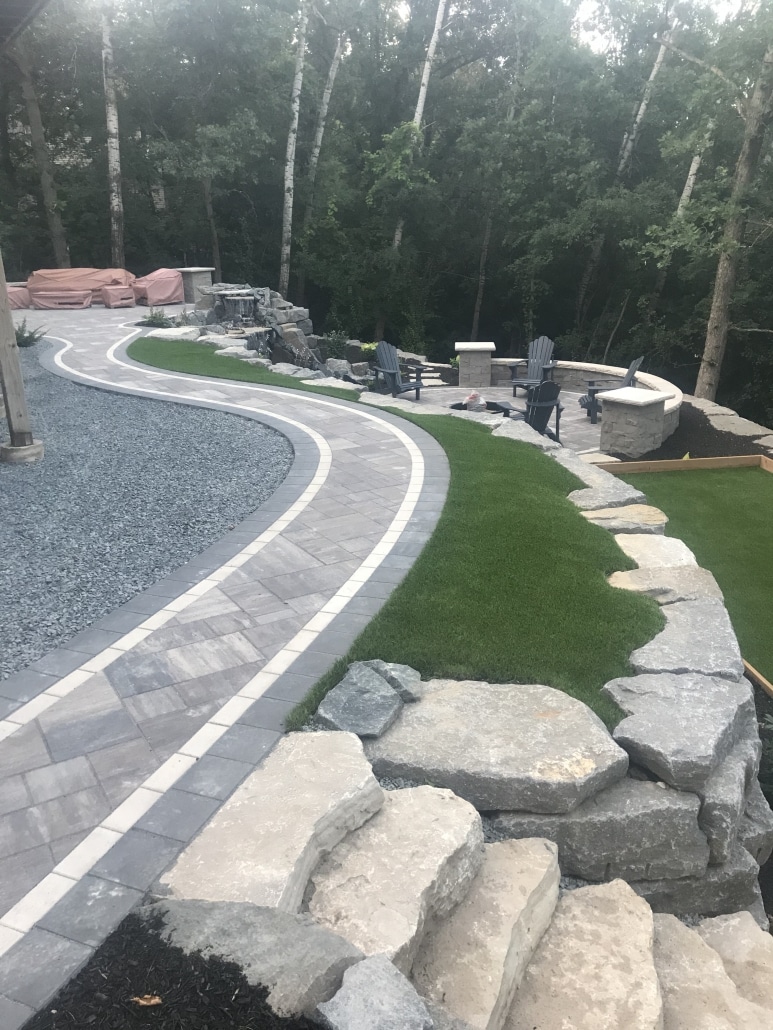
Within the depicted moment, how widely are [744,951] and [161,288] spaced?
21.5m

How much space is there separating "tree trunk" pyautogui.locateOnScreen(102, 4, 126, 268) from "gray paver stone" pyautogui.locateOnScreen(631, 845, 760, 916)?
24.2 metres

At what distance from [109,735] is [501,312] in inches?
1101

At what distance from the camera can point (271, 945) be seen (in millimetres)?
2211

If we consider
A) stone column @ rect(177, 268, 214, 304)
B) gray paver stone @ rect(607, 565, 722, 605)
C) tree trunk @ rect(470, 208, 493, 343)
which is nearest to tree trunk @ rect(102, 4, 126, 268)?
stone column @ rect(177, 268, 214, 304)

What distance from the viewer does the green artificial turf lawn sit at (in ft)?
19.9

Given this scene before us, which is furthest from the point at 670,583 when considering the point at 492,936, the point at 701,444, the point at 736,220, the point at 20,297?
the point at 20,297

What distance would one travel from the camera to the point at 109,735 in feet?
11.5

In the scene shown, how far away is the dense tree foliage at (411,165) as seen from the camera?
22344 mm

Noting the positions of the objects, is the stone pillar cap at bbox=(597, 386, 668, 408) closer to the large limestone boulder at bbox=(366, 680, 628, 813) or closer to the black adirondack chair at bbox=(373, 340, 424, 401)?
the black adirondack chair at bbox=(373, 340, 424, 401)

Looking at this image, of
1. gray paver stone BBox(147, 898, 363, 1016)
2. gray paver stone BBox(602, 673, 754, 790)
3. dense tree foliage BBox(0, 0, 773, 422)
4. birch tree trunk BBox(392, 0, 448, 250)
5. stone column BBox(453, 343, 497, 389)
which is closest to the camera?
gray paver stone BBox(147, 898, 363, 1016)

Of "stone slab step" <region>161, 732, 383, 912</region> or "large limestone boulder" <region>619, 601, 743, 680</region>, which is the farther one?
"large limestone boulder" <region>619, 601, 743, 680</region>

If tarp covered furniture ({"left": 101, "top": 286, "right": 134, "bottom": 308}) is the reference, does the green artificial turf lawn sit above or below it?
below

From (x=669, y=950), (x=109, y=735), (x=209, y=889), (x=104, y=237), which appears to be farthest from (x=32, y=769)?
(x=104, y=237)

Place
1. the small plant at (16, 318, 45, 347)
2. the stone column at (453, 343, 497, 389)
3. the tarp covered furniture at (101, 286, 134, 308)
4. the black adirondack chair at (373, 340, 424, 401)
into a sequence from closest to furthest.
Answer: the black adirondack chair at (373, 340, 424, 401) → the small plant at (16, 318, 45, 347) → the stone column at (453, 343, 497, 389) → the tarp covered furniture at (101, 286, 134, 308)
